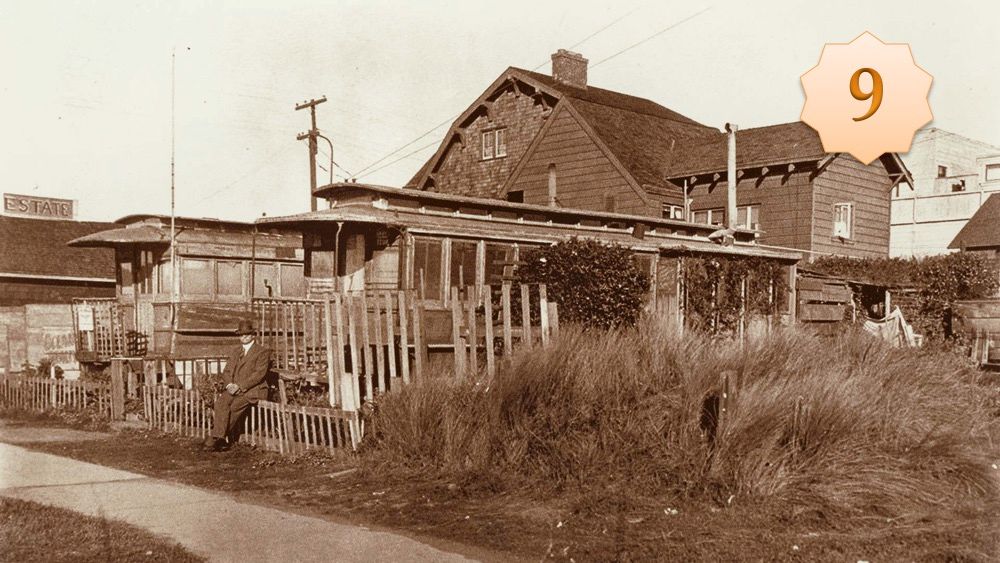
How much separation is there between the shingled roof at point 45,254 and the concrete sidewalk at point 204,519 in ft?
73.8

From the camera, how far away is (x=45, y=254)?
30.7 meters

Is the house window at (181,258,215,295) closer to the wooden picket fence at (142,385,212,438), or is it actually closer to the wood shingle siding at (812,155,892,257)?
the wooden picket fence at (142,385,212,438)

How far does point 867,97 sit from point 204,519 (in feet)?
23.9

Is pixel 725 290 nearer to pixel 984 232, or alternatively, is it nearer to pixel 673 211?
pixel 673 211

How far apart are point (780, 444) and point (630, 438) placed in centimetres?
121

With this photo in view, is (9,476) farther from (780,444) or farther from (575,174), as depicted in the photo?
(575,174)

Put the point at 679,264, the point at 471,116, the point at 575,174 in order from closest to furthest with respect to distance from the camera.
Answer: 1. the point at 679,264
2. the point at 575,174
3. the point at 471,116

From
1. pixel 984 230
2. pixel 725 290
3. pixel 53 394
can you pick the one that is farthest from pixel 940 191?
pixel 53 394

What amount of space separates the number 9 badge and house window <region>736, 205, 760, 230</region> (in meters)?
19.2

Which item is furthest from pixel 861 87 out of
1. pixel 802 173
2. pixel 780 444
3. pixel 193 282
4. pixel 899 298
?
pixel 802 173

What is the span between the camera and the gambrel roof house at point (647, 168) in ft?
89.0

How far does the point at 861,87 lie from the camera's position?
346 inches

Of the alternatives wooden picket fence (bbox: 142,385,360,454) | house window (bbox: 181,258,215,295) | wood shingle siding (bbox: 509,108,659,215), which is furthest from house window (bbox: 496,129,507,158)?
wooden picket fence (bbox: 142,385,360,454)

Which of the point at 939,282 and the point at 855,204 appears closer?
the point at 939,282
